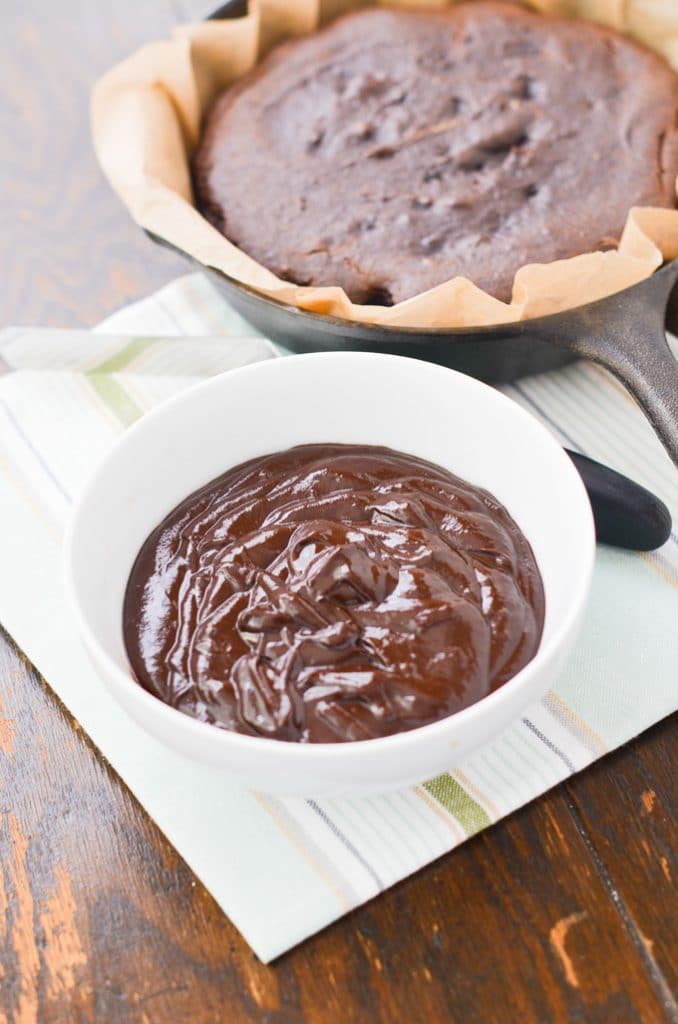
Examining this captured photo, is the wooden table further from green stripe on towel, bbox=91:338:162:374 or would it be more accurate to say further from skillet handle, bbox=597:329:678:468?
green stripe on towel, bbox=91:338:162:374

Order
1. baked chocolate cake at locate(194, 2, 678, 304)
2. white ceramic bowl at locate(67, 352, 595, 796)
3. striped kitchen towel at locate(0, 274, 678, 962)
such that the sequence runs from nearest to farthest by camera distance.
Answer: white ceramic bowl at locate(67, 352, 595, 796) → striped kitchen towel at locate(0, 274, 678, 962) → baked chocolate cake at locate(194, 2, 678, 304)

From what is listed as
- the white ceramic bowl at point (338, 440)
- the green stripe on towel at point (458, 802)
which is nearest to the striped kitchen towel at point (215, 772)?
the green stripe on towel at point (458, 802)

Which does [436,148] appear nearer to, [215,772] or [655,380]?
[655,380]

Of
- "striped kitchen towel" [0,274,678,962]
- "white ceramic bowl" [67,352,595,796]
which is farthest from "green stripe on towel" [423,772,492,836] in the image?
"white ceramic bowl" [67,352,595,796]

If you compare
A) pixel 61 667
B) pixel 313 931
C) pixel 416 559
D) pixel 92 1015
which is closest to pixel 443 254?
pixel 416 559

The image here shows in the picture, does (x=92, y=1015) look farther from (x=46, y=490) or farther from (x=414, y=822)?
(x=46, y=490)

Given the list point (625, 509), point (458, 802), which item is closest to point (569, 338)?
point (625, 509)

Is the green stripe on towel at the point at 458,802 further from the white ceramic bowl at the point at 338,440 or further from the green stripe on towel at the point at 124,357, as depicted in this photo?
the green stripe on towel at the point at 124,357
